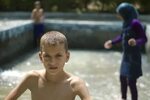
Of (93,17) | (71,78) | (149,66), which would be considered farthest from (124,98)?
(93,17)

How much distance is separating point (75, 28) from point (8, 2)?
6.33 meters

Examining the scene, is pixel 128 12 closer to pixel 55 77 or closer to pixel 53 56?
pixel 55 77

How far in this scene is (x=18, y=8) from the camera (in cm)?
2008

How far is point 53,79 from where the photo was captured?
8.99ft

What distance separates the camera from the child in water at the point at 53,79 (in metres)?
2.60

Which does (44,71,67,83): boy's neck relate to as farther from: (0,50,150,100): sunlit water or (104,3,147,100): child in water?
(0,50,150,100): sunlit water

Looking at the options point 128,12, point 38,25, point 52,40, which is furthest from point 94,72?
point 52,40

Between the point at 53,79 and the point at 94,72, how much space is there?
6685 millimetres

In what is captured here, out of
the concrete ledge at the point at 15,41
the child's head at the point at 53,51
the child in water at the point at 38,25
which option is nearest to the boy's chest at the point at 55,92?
the child's head at the point at 53,51

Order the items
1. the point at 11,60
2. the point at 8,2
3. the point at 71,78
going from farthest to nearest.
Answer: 1. the point at 8,2
2. the point at 11,60
3. the point at 71,78

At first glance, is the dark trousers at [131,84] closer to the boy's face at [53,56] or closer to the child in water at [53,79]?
the child in water at [53,79]

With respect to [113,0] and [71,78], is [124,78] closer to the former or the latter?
[71,78]

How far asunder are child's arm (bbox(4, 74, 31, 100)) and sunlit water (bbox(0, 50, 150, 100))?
3755 mm

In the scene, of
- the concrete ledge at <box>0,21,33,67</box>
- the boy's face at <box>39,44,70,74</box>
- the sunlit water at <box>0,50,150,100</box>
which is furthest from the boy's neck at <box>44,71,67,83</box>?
the concrete ledge at <box>0,21,33,67</box>
